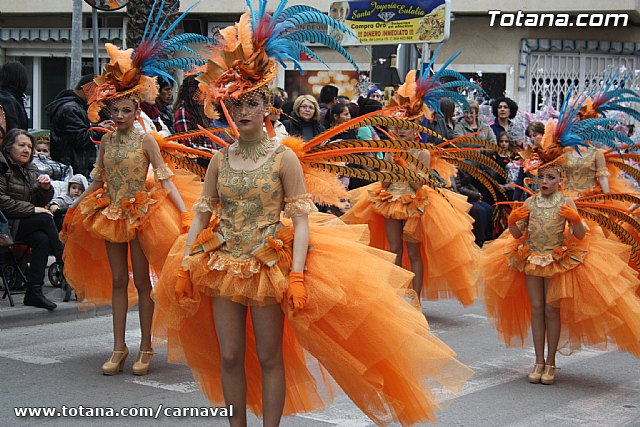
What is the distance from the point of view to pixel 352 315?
16.4 ft

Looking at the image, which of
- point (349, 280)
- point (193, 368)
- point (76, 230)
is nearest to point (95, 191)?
point (76, 230)

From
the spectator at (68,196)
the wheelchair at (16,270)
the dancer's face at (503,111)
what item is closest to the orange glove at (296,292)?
the wheelchair at (16,270)

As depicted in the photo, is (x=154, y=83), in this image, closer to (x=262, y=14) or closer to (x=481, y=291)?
(x=262, y=14)

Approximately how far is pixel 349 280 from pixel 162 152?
297cm

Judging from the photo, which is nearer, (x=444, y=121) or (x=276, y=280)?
(x=276, y=280)

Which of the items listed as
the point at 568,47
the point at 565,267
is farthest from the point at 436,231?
the point at 568,47

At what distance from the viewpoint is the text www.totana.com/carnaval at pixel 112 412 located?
6.22 m

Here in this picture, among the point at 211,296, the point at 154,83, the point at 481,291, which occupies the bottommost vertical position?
the point at 481,291

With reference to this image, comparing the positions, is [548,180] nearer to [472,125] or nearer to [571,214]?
[571,214]

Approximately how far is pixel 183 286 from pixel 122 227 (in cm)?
229

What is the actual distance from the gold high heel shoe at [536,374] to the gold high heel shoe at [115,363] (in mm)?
3255

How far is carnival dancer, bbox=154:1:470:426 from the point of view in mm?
5008

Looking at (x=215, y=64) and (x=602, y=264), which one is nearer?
(x=215, y=64)

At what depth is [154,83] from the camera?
7422mm
